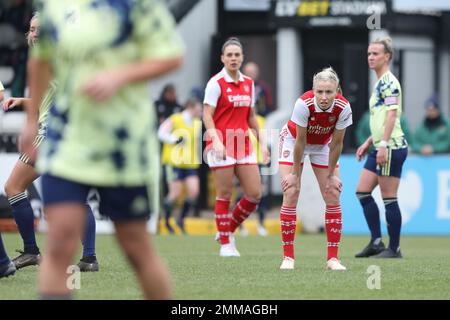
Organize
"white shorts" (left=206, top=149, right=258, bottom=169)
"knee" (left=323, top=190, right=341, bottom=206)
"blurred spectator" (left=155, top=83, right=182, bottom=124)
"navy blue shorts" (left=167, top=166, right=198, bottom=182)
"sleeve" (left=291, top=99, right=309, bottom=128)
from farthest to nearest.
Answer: "blurred spectator" (left=155, top=83, right=182, bottom=124) → "navy blue shorts" (left=167, top=166, right=198, bottom=182) → "white shorts" (left=206, top=149, right=258, bottom=169) → "knee" (left=323, top=190, right=341, bottom=206) → "sleeve" (left=291, top=99, right=309, bottom=128)

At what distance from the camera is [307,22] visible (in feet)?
73.9

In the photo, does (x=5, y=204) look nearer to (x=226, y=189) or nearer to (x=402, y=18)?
(x=226, y=189)

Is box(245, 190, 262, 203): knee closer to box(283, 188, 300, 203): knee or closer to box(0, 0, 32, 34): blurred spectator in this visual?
box(283, 188, 300, 203): knee

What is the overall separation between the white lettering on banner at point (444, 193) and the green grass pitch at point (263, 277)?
4.12 m

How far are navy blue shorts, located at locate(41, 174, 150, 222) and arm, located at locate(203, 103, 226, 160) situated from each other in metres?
6.35

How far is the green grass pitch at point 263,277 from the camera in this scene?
7.78 meters

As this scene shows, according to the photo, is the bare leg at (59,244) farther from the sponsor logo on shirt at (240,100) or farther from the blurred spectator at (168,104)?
the blurred spectator at (168,104)

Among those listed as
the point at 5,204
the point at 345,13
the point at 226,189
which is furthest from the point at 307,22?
the point at 226,189

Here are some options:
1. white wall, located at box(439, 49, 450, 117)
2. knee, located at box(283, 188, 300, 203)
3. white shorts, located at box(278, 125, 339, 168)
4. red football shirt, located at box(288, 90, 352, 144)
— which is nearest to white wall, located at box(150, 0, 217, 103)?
white wall, located at box(439, 49, 450, 117)

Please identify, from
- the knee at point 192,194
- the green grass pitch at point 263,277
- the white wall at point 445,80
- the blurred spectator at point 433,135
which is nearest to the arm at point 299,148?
the green grass pitch at point 263,277

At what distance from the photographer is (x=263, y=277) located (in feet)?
29.9

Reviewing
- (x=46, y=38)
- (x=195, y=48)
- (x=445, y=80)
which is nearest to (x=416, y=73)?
(x=445, y=80)

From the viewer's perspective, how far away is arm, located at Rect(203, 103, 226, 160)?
38.1 ft

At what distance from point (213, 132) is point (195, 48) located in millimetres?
11930
